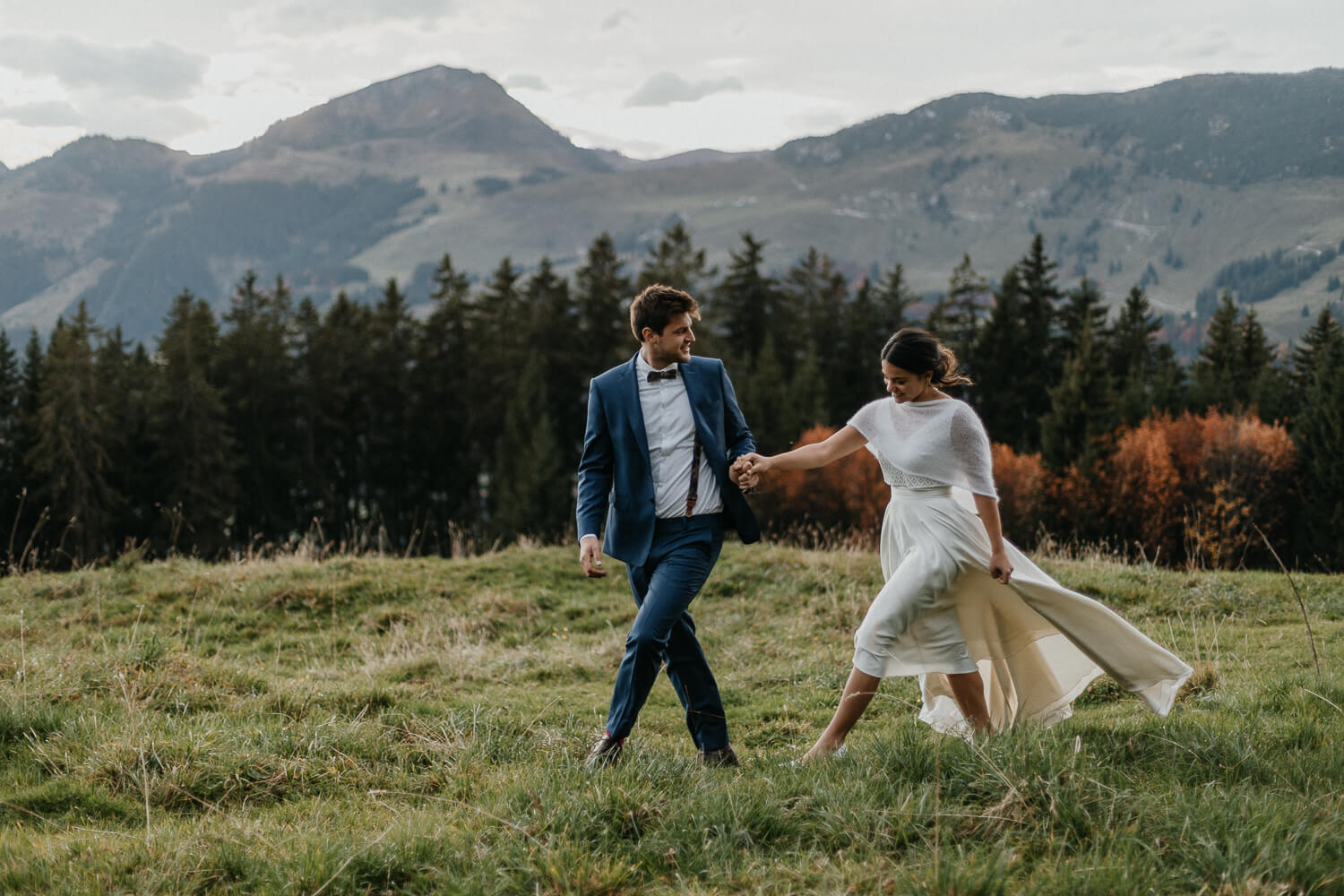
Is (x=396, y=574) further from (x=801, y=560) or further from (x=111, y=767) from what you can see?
(x=111, y=767)

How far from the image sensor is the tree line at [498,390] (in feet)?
149

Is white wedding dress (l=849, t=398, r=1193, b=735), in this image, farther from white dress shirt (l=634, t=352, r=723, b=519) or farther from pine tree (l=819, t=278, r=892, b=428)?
pine tree (l=819, t=278, r=892, b=428)

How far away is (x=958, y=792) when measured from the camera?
3830 mm

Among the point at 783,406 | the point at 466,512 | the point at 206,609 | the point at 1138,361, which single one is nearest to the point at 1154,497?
the point at 1138,361

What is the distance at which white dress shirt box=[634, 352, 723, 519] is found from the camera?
16.5 ft

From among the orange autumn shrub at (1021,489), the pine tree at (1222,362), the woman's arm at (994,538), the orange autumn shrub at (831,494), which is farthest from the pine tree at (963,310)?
the woman's arm at (994,538)

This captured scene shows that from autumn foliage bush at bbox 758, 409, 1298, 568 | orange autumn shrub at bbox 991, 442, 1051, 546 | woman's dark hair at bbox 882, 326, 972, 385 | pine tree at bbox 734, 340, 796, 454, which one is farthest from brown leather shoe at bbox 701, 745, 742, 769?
orange autumn shrub at bbox 991, 442, 1051, 546

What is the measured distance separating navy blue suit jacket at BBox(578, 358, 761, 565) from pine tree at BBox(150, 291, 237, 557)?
4292cm

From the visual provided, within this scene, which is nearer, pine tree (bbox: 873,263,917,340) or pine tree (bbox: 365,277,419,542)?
pine tree (bbox: 365,277,419,542)

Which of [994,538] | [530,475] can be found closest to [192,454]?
[530,475]

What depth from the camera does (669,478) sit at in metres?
5.04

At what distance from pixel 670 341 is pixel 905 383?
1188 millimetres

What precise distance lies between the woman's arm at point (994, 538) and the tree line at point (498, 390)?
137 ft

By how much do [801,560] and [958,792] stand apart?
6911 millimetres
